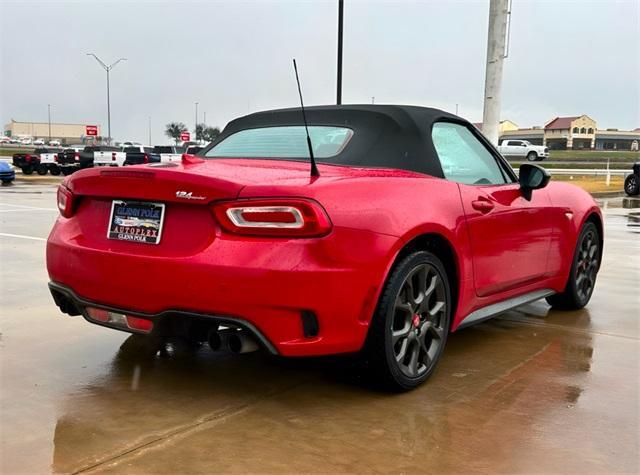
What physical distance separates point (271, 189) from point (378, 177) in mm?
675

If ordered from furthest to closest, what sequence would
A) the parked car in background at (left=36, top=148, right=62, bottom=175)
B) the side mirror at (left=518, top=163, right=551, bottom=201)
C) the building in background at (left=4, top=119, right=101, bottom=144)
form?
the building in background at (left=4, top=119, right=101, bottom=144), the parked car in background at (left=36, top=148, right=62, bottom=175), the side mirror at (left=518, top=163, right=551, bottom=201)

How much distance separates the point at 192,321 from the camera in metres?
2.99

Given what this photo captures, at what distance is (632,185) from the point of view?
20750mm

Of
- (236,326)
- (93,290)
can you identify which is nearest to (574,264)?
(236,326)

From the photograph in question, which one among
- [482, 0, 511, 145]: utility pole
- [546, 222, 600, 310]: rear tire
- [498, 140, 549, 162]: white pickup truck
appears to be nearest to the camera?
[546, 222, 600, 310]: rear tire

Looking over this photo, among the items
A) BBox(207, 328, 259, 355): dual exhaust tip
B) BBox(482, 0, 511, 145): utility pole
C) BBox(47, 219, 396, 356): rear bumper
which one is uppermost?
BBox(482, 0, 511, 145): utility pole

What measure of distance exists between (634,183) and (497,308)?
18.8 metres

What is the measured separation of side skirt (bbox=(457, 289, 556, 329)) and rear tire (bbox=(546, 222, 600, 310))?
1.88 feet

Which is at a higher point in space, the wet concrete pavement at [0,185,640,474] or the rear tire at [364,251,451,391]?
the rear tire at [364,251,451,391]

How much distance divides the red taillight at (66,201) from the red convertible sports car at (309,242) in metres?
0.01

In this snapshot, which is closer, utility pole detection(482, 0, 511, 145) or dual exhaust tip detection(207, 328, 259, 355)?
dual exhaust tip detection(207, 328, 259, 355)

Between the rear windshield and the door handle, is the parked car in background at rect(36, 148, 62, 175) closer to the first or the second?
the rear windshield

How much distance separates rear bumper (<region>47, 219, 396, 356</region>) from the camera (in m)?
2.85

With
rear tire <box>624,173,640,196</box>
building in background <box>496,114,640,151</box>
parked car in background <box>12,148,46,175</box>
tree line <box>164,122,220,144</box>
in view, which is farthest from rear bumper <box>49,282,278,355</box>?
building in background <box>496,114,640,151</box>
